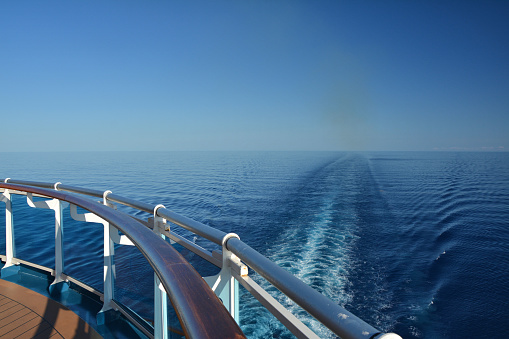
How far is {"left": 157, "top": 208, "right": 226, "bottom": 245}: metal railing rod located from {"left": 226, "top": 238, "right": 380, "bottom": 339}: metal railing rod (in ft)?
0.54

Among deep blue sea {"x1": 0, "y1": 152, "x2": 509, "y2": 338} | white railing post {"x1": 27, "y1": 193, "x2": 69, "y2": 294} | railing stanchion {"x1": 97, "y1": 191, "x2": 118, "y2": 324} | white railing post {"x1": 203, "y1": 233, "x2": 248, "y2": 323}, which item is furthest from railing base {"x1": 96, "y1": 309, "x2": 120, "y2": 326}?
white railing post {"x1": 203, "y1": 233, "x2": 248, "y2": 323}

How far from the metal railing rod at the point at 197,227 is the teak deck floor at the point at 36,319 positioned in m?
0.91

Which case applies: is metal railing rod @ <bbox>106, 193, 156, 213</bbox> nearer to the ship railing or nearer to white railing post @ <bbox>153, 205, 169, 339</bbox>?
the ship railing

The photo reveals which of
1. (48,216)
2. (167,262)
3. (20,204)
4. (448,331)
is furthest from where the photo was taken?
(448,331)

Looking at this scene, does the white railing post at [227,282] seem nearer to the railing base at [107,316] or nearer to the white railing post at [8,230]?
the railing base at [107,316]

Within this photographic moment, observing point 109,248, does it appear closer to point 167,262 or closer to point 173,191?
point 167,262

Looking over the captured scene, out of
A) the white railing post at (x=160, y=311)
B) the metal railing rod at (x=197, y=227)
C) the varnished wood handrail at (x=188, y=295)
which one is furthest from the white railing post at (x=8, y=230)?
the varnished wood handrail at (x=188, y=295)

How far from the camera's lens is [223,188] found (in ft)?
52.1

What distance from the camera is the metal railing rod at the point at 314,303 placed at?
0.44 metres

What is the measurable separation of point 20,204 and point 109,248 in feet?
5.09

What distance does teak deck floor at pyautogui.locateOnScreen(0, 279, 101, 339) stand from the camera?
5.27 feet

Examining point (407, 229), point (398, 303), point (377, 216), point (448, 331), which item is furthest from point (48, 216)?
point (377, 216)

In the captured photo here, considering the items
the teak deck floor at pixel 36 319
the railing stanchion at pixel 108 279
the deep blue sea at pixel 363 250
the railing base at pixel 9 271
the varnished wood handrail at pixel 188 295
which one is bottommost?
the deep blue sea at pixel 363 250

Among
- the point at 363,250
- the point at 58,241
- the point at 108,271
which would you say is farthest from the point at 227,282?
the point at 363,250
